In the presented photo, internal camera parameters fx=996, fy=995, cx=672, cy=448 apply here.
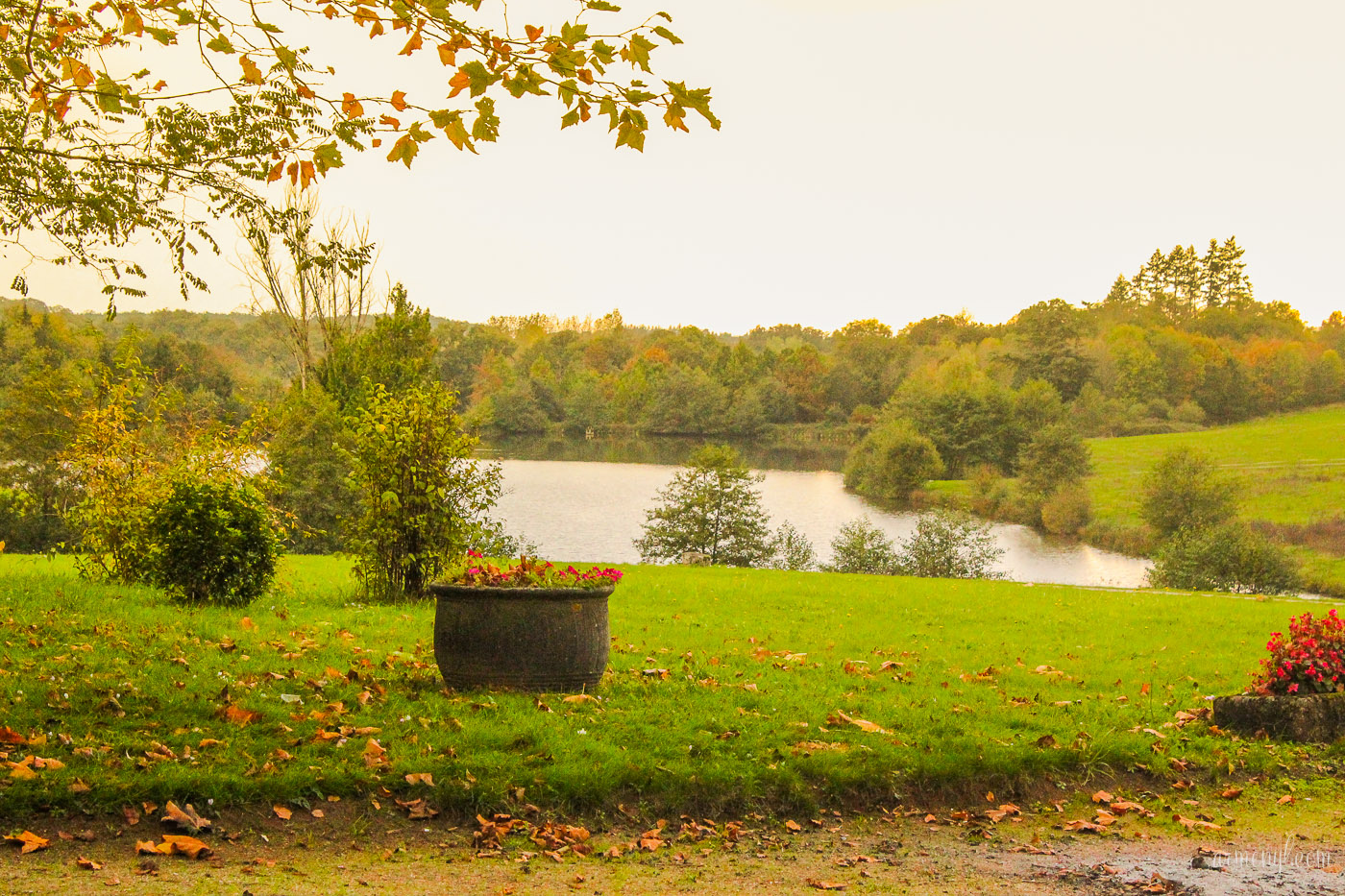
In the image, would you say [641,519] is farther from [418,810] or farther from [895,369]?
[895,369]

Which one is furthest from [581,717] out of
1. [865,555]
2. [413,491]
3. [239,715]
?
[865,555]

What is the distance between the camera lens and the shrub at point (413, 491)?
12.9 metres

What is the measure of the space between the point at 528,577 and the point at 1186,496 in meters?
49.8

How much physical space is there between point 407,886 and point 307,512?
3212cm

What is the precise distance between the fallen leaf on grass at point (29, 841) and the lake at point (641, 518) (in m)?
30.4

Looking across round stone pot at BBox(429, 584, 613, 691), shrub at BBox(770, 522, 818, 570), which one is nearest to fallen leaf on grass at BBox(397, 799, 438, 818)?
round stone pot at BBox(429, 584, 613, 691)

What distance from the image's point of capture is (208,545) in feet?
38.4

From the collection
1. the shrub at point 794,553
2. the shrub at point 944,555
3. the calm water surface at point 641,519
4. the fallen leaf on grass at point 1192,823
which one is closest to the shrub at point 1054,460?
the calm water surface at point 641,519

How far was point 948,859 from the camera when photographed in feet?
18.2

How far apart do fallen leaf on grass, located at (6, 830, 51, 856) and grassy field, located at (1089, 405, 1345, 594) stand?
44000 mm

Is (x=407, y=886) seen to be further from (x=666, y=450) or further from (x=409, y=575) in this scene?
(x=666, y=450)

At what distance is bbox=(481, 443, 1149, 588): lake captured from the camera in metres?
42.4

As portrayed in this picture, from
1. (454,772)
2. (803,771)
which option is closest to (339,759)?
(454,772)

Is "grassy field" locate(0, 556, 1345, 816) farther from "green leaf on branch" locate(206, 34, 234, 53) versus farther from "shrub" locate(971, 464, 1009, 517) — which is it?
"shrub" locate(971, 464, 1009, 517)
